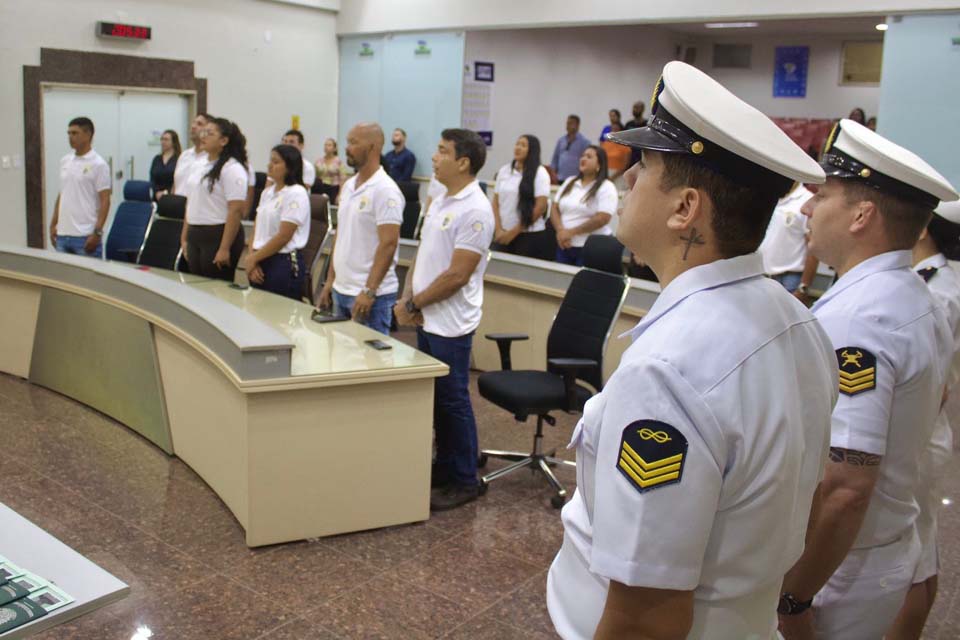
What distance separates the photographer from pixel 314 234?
6648 millimetres

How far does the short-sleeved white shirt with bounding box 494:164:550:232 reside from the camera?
7809 millimetres

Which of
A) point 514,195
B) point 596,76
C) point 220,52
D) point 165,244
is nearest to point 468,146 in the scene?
point 165,244

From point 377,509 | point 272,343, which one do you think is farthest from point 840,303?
point 377,509

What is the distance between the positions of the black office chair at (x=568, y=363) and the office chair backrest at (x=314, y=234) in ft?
7.95

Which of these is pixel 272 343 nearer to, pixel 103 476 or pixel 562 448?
pixel 103 476

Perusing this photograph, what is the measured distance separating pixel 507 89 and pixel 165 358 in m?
9.14

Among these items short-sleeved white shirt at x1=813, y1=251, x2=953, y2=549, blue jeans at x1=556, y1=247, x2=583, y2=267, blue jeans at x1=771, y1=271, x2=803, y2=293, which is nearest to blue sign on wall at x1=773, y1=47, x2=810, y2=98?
blue jeans at x1=556, y1=247, x2=583, y2=267

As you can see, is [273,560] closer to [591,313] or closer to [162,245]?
[591,313]

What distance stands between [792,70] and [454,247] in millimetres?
13117

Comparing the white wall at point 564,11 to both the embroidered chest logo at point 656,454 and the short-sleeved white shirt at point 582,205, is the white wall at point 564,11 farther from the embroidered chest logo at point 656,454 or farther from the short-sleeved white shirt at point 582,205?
the embroidered chest logo at point 656,454

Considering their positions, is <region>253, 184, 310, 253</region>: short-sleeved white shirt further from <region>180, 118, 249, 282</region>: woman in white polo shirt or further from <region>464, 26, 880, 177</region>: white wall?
<region>464, 26, 880, 177</region>: white wall

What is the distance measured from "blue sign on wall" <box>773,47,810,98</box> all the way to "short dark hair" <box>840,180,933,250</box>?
14.8m

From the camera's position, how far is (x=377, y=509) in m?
3.69

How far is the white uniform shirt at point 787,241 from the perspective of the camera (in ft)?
20.1
